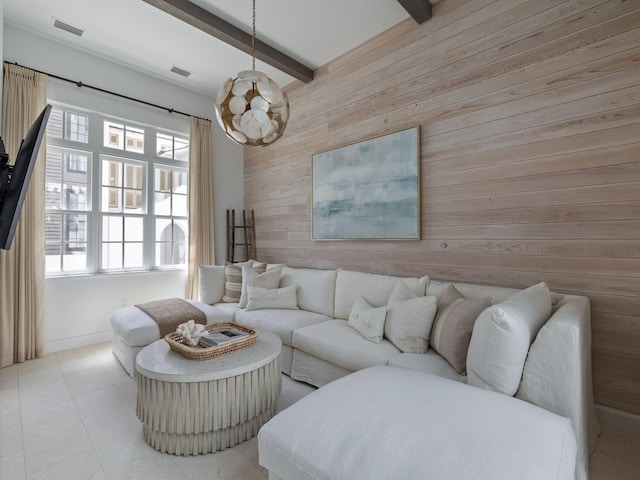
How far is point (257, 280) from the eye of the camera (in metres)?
3.49

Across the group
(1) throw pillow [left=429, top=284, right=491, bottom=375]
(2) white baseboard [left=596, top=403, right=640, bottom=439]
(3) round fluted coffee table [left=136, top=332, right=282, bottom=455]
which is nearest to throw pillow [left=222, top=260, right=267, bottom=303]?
(3) round fluted coffee table [left=136, top=332, right=282, bottom=455]

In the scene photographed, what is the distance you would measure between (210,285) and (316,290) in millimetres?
1337

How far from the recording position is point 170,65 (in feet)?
12.6

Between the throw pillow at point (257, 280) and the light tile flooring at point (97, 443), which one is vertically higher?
the throw pillow at point (257, 280)

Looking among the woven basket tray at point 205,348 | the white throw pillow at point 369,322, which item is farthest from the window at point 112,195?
the white throw pillow at point 369,322

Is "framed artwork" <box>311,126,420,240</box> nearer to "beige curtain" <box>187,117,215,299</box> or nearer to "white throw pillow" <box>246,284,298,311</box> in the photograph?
"white throw pillow" <box>246,284,298,311</box>

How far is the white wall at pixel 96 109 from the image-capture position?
131 inches

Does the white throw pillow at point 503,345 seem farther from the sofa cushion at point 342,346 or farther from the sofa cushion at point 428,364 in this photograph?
the sofa cushion at point 342,346

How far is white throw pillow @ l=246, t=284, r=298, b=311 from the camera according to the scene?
329 centimetres

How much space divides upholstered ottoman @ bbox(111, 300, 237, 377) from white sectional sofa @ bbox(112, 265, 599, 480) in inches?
50.8

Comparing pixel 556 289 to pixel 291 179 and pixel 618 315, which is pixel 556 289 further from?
pixel 291 179

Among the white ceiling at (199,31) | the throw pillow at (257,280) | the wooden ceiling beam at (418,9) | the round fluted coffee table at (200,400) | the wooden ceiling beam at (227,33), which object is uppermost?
the white ceiling at (199,31)

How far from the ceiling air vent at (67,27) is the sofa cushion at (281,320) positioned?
3.25 m

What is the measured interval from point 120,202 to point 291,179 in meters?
2.13
